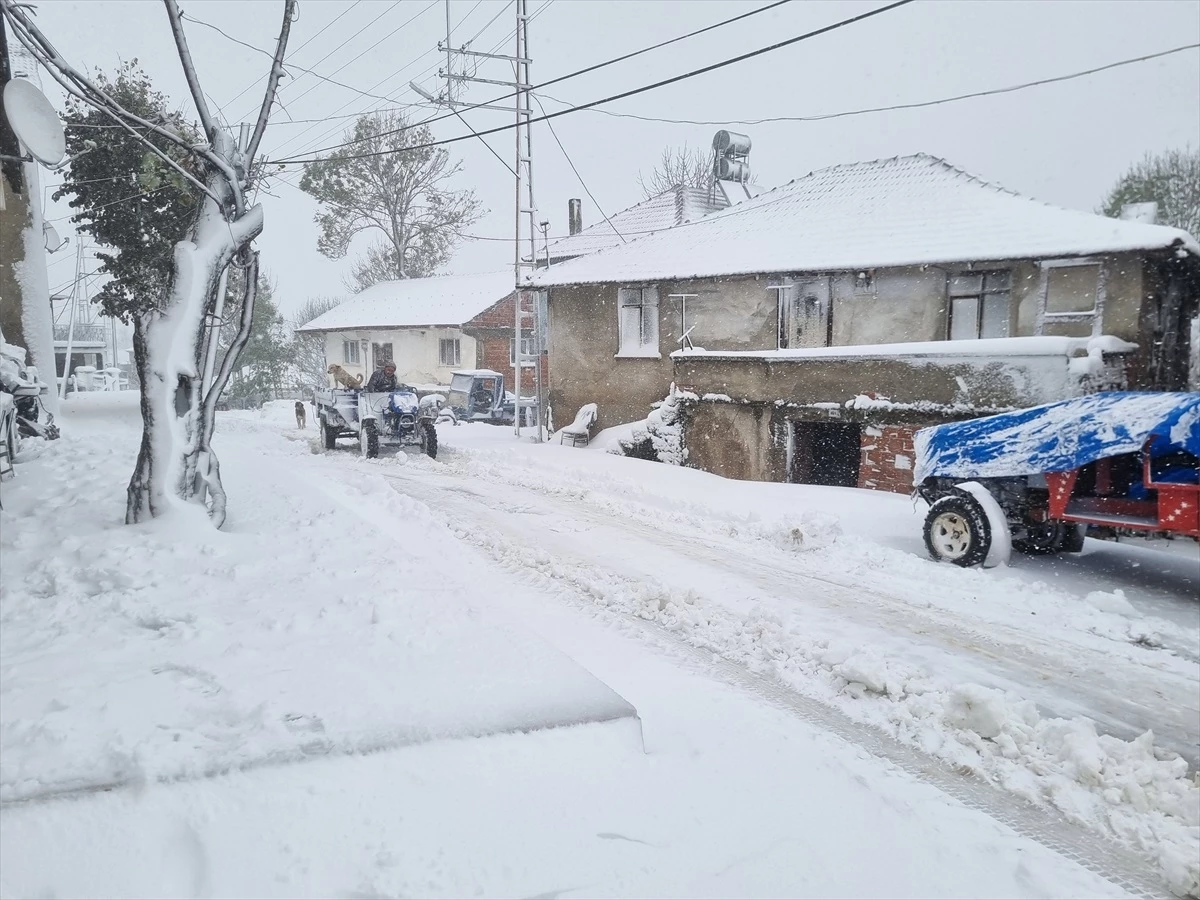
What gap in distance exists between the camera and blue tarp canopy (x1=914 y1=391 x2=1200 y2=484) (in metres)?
6.95

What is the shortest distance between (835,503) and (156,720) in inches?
Answer: 361

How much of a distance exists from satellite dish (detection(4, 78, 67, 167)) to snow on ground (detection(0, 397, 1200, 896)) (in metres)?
3.70

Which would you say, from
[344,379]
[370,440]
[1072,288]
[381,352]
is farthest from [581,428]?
[381,352]

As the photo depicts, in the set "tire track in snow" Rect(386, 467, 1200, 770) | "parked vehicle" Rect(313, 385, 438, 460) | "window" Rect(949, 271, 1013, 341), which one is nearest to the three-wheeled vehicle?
"parked vehicle" Rect(313, 385, 438, 460)

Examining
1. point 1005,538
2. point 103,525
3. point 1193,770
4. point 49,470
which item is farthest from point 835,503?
point 49,470

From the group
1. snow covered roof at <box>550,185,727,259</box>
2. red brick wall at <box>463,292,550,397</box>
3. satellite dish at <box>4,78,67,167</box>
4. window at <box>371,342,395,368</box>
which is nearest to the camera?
satellite dish at <box>4,78,67,167</box>

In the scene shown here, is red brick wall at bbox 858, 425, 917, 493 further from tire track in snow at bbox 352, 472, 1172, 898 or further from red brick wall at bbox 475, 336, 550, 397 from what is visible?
red brick wall at bbox 475, 336, 550, 397

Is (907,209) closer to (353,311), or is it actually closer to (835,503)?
(835,503)

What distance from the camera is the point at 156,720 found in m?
3.51

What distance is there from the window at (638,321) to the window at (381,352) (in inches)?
757

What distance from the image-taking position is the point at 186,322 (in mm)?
6844

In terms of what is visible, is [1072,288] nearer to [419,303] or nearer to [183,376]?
[183,376]

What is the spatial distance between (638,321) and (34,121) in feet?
46.2

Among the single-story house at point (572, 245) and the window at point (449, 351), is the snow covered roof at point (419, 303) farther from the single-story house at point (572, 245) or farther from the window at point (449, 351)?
the window at point (449, 351)
